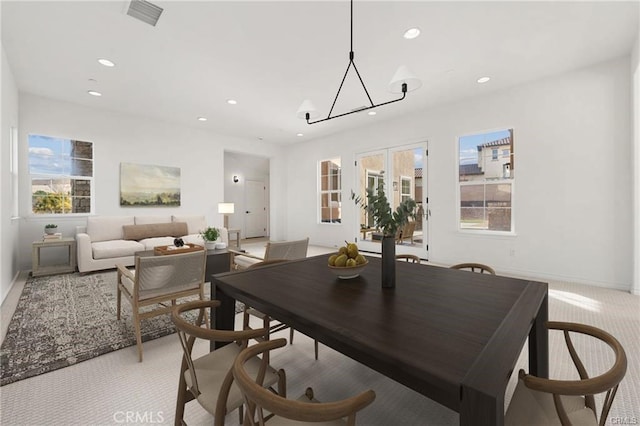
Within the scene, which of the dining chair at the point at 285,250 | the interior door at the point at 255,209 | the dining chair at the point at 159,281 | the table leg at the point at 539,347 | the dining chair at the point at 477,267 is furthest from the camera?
the interior door at the point at 255,209

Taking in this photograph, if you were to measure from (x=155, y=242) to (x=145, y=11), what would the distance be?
148 inches

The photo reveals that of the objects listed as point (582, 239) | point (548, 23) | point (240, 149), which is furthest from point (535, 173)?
point (240, 149)

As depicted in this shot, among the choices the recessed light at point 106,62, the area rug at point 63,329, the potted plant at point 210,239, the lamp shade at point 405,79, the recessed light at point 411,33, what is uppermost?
the recessed light at point 106,62

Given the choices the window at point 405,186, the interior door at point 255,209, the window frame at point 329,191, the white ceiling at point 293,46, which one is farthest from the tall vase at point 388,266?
the interior door at point 255,209

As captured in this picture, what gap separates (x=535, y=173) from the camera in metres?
4.33

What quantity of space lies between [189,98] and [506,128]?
5.39m

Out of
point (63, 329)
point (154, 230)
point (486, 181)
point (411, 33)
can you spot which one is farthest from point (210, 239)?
point (486, 181)

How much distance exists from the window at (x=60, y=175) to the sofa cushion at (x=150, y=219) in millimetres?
846

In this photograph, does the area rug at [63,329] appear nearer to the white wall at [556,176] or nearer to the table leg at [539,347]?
the table leg at [539,347]

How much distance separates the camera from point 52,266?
15.6 ft

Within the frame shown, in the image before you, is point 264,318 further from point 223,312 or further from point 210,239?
point 210,239

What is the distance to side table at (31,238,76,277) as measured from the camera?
4.38m

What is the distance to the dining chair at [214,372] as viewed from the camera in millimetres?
1046

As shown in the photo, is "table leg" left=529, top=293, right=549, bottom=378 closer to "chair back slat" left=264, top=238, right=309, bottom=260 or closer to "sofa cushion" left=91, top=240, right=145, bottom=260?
"chair back slat" left=264, top=238, right=309, bottom=260
